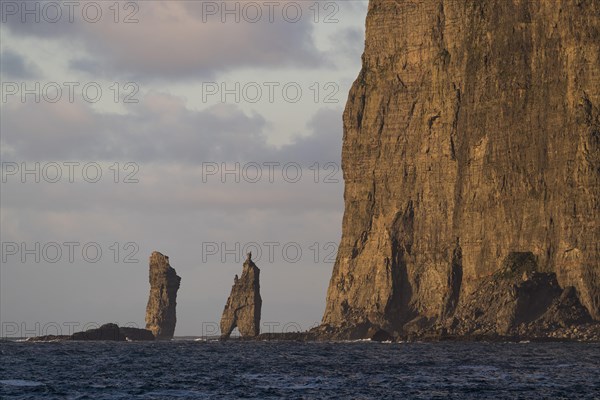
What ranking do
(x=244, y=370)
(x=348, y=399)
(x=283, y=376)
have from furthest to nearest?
(x=244, y=370), (x=283, y=376), (x=348, y=399)

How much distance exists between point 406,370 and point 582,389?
30422 millimetres

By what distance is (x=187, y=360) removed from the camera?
150m

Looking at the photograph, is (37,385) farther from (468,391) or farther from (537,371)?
(537,371)

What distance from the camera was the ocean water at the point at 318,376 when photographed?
87625mm

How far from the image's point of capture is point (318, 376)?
10931 cm

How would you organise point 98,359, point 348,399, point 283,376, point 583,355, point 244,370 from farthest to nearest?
point 98,359 < point 583,355 < point 244,370 < point 283,376 < point 348,399

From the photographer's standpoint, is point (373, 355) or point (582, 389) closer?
point (582, 389)

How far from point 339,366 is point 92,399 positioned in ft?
150

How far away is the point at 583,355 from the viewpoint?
140625mm

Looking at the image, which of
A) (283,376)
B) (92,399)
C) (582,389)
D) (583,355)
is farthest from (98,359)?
(582,389)

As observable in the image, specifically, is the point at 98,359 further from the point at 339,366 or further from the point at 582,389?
the point at 582,389

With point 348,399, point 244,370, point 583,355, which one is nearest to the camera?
point 348,399

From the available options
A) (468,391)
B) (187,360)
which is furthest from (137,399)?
(187,360)

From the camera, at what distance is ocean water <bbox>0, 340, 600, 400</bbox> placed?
Answer: 87625 millimetres
